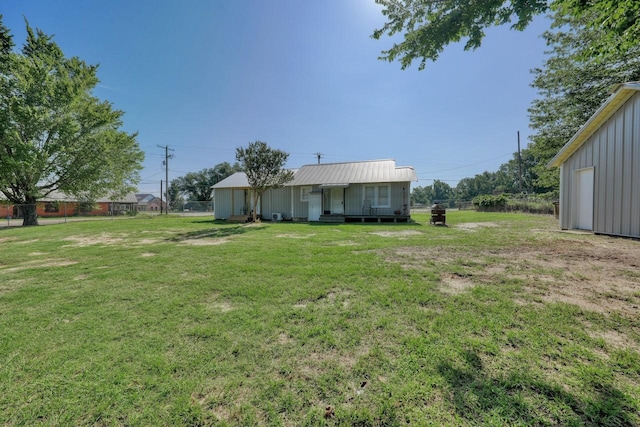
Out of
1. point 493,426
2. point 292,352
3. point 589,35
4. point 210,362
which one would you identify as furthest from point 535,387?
point 589,35

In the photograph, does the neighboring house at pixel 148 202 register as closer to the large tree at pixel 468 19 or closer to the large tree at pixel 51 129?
the large tree at pixel 51 129

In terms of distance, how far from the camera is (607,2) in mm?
2891

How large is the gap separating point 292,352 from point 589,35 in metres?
20.5

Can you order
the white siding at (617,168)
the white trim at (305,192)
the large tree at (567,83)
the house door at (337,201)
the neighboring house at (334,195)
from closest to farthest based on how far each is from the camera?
1. the white siding at (617,168)
2. the large tree at (567,83)
3. the neighboring house at (334,195)
4. the house door at (337,201)
5. the white trim at (305,192)

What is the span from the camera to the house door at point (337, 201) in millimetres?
15703

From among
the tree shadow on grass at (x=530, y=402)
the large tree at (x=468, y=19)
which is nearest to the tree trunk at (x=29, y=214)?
the large tree at (x=468, y=19)

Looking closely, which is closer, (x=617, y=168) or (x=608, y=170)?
(x=617, y=168)

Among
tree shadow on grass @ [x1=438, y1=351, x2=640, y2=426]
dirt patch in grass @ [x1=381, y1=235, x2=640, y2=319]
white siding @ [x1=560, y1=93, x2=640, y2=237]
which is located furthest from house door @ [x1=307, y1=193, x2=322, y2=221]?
tree shadow on grass @ [x1=438, y1=351, x2=640, y2=426]

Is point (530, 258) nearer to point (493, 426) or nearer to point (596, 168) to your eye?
point (493, 426)

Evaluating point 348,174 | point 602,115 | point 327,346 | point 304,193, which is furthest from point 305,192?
point 327,346

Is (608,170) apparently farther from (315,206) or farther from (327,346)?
(315,206)

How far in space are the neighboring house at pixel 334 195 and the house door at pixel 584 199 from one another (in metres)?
6.53

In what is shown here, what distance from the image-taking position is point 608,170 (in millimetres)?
7375

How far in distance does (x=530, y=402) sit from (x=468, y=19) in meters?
3.63
